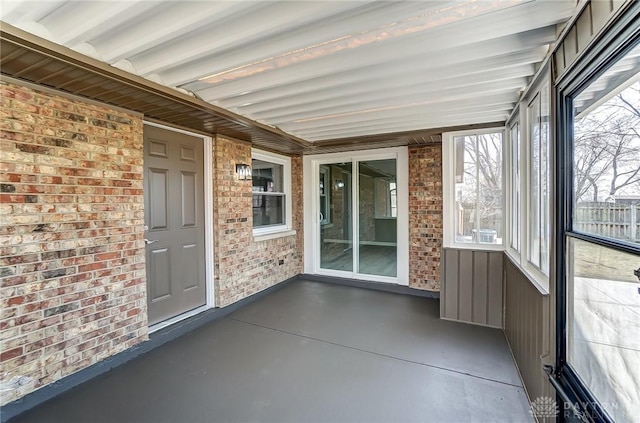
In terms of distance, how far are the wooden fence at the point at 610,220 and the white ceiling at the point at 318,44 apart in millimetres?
1057

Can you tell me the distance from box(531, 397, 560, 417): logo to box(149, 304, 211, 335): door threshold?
354cm

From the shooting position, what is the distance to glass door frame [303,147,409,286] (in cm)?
478

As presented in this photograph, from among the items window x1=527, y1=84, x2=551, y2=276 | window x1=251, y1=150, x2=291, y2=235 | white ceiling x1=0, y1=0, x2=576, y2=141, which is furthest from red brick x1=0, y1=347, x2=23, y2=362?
window x1=527, y1=84, x2=551, y2=276

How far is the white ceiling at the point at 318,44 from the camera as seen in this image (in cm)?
154

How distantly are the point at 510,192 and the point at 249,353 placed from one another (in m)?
3.39

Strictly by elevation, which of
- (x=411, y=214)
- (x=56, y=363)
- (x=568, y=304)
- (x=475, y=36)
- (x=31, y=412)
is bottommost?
(x=31, y=412)

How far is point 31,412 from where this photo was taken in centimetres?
208

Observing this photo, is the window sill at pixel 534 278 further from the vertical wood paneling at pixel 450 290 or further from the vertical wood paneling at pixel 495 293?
the vertical wood paneling at pixel 450 290

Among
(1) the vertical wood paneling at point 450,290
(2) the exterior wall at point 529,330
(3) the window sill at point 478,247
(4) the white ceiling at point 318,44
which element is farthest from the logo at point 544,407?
(4) the white ceiling at point 318,44

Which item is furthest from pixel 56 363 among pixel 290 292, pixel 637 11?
pixel 637 11

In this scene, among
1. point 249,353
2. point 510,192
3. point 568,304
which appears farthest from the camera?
point 510,192

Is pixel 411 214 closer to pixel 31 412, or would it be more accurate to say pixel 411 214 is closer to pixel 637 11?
pixel 637 11

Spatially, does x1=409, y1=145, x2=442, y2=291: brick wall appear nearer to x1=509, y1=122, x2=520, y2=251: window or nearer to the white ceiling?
x1=509, y1=122, x2=520, y2=251: window

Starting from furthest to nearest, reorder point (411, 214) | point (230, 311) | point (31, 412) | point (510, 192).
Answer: point (411, 214) → point (230, 311) → point (510, 192) → point (31, 412)
